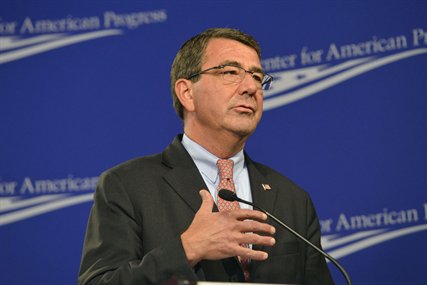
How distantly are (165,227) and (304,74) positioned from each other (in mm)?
1620

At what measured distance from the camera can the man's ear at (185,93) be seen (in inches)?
122

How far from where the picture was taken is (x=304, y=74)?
13.1ft

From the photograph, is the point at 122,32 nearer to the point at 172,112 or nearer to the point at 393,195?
the point at 172,112

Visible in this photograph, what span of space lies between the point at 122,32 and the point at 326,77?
43.3 inches

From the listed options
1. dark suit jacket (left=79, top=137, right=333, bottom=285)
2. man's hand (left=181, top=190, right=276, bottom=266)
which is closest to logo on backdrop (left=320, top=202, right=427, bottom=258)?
dark suit jacket (left=79, top=137, right=333, bottom=285)

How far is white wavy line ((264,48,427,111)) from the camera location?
3947mm

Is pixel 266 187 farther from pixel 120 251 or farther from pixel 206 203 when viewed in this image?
pixel 120 251

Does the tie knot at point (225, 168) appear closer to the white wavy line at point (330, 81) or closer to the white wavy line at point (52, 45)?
the white wavy line at point (330, 81)

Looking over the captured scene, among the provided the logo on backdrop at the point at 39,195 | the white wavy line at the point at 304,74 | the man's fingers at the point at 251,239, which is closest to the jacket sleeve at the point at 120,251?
the man's fingers at the point at 251,239

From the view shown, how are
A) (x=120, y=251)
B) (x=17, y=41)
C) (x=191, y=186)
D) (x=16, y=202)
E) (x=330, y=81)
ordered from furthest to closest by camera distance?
(x=330, y=81)
(x=17, y=41)
(x=16, y=202)
(x=191, y=186)
(x=120, y=251)

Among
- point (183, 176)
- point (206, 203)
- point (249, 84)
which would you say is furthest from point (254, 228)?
point (249, 84)

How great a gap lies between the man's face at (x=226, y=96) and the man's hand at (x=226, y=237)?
651 mm

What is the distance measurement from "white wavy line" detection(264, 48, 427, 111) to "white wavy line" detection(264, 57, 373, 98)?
0.03 metres

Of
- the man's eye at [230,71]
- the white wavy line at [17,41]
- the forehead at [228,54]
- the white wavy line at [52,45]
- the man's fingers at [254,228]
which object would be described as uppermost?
the white wavy line at [17,41]
